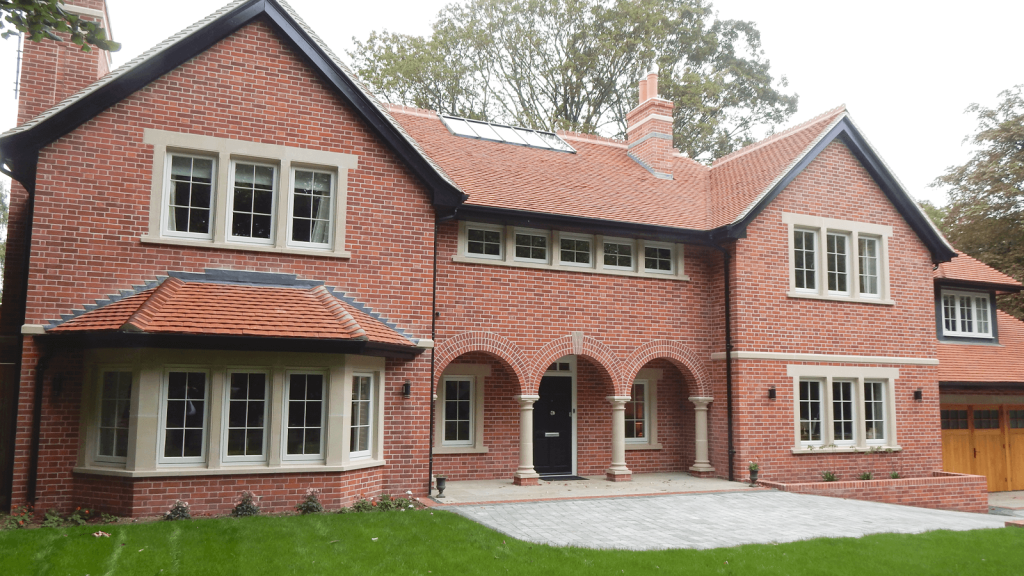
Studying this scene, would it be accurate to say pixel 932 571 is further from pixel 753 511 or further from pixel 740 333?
pixel 740 333

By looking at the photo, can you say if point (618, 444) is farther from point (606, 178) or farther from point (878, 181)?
point (878, 181)

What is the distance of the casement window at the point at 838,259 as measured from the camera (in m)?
16.3

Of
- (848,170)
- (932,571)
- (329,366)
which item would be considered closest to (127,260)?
(329,366)

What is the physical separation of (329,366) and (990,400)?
54.7ft

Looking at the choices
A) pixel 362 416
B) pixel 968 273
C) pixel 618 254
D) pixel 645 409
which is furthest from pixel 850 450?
pixel 362 416

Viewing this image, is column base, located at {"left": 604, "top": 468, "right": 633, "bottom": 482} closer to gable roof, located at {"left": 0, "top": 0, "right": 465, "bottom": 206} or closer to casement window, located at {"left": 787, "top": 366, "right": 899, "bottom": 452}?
casement window, located at {"left": 787, "top": 366, "right": 899, "bottom": 452}

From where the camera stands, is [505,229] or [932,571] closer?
[932,571]

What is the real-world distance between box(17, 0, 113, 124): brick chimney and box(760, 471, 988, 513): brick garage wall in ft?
46.1

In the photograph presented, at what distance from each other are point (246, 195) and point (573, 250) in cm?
625

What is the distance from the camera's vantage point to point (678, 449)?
654 inches

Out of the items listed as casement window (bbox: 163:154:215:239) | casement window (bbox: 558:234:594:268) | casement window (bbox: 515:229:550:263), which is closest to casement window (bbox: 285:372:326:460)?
casement window (bbox: 163:154:215:239)

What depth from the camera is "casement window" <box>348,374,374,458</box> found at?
39.0 feet

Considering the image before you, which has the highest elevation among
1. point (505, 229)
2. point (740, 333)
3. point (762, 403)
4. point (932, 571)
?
point (505, 229)

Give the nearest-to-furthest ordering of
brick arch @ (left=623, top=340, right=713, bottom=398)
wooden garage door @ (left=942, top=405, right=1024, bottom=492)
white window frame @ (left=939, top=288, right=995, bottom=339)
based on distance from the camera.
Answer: brick arch @ (left=623, top=340, right=713, bottom=398) < wooden garage door @ (left=942, top=405, right=1024, bottom=492) < white window frame @ (left=939, top=288, right=995, bottom=339)
